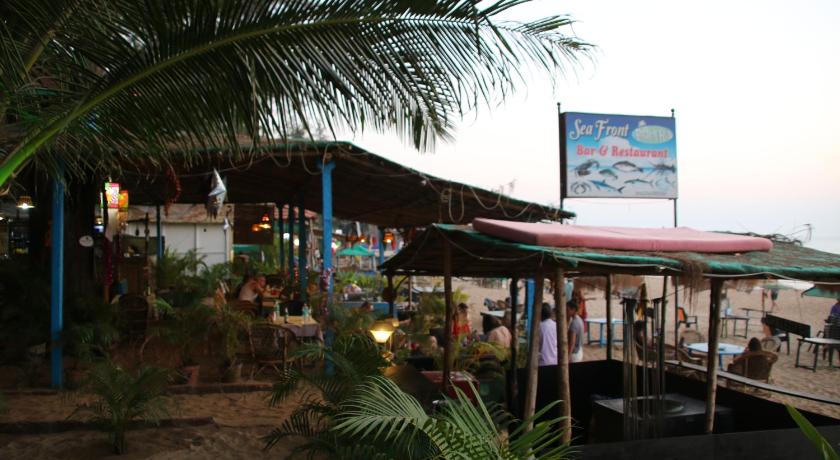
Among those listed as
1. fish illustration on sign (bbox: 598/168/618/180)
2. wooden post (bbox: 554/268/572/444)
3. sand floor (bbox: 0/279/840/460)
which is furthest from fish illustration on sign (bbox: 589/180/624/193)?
wooden post (bbox: 554/268/572/444)

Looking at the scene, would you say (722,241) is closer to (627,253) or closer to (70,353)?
(627,253)

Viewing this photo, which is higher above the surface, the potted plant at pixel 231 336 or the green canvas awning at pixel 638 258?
the green canvas awning at pixel 638 258

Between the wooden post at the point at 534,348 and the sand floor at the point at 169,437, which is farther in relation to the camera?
the sand floor at the point at 169,437

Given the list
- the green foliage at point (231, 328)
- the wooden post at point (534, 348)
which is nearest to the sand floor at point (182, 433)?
the green foliage at point (231, 328)

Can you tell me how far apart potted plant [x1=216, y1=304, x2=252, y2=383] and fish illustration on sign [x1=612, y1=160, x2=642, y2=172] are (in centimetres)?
787

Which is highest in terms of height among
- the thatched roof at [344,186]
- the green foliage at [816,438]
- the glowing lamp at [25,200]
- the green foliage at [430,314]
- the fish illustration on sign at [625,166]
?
the fish illustration on sign at [625,166]

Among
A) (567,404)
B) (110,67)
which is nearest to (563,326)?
(567,404)

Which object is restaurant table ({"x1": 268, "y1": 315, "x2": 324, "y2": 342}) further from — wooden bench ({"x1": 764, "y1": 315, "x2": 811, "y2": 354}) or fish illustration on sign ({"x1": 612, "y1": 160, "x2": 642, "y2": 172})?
wooden bench ({"x1": 764, "y1": 315, "x2": 811, "y2": 354})

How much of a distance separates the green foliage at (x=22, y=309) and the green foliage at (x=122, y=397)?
349cm

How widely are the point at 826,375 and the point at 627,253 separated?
382 inches

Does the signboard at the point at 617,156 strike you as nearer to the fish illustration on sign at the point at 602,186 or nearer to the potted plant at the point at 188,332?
the fish illustration on sign at the point at 602,186

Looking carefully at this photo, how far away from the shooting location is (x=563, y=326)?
448 cm

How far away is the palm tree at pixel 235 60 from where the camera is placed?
10.9 feet

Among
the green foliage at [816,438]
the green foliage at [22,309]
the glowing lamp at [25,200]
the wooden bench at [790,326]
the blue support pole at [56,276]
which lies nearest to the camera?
the green foliage at [816,438]
